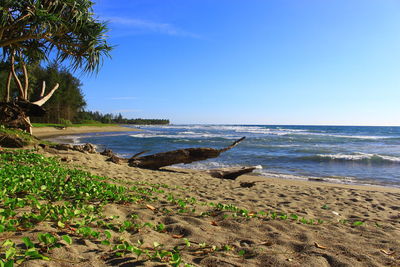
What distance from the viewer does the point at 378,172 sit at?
475 inches

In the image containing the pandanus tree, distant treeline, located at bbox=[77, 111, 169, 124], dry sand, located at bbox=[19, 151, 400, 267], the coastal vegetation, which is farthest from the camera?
distant treeline, located at bbox=[77, 111, 169, 124]

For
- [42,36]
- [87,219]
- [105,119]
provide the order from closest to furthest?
[87,219]
[42,36]
[105,119]

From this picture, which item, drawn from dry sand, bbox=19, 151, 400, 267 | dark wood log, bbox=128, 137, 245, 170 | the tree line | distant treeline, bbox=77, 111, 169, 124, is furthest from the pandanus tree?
distant treeline, bbox=77, 111, 169, 124

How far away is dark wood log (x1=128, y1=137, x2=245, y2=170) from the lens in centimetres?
941

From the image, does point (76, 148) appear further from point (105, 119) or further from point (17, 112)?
point (105, 119)

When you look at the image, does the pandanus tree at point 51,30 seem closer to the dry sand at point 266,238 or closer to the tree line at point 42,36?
the tree line at point 42,36

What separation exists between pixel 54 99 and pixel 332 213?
139 feet

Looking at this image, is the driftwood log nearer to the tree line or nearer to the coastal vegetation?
the tree line

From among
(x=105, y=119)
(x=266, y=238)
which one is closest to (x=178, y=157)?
(x=266, y=238)

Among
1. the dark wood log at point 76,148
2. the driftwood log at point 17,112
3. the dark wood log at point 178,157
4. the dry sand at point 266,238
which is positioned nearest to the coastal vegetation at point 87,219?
the dry sand at point 266,238

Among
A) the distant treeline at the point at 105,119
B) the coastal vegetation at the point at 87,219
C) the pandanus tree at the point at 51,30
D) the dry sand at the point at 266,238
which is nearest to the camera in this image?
the coastal vegetation at the point at 87,219

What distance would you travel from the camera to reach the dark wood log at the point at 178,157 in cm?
941

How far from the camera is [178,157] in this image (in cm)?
945

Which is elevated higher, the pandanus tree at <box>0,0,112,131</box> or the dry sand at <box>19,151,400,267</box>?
the pandanus tree at <box>0,0,112,131</box>
